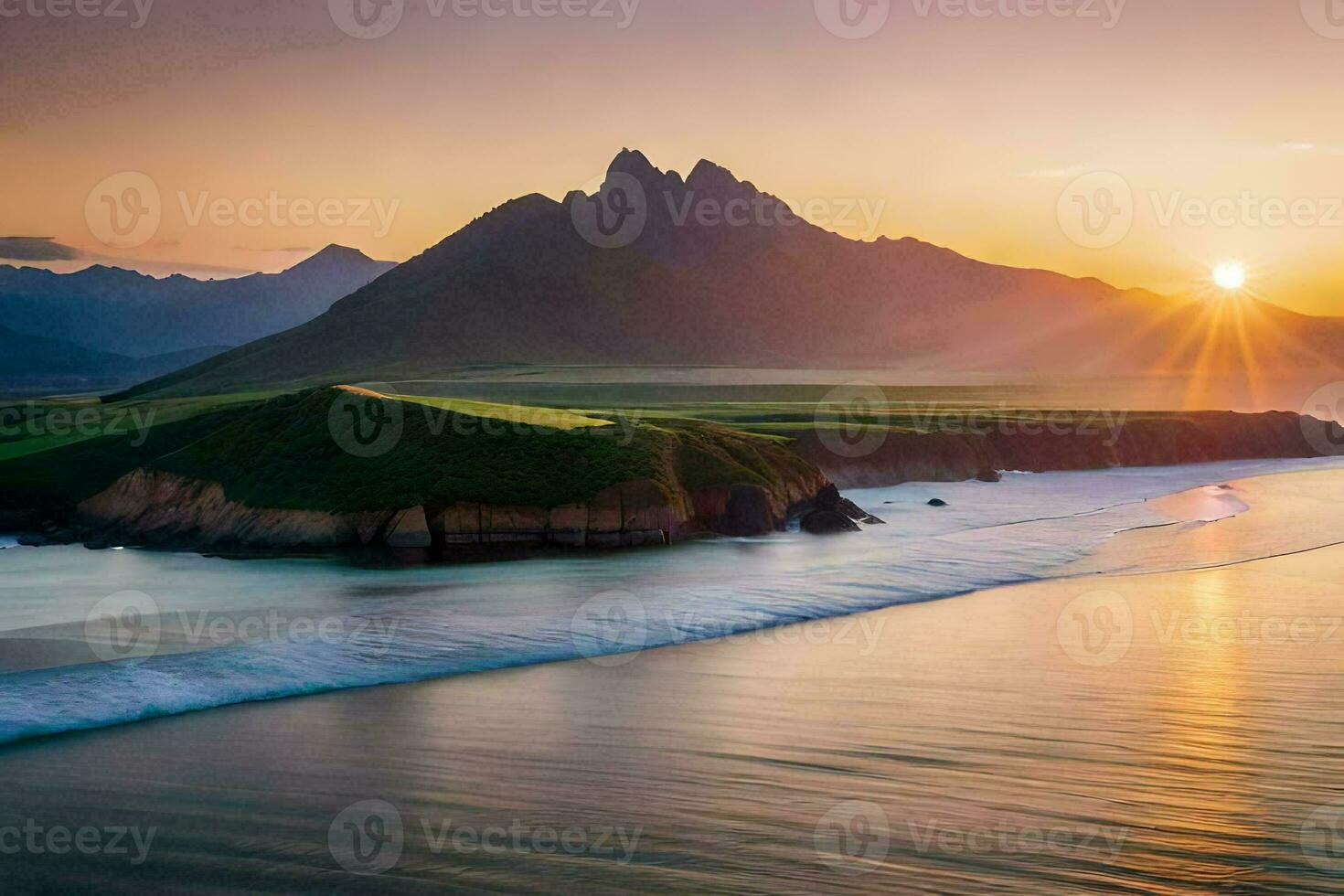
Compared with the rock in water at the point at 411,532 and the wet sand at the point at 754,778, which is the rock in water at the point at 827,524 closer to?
the rock in water at the point at 411,532

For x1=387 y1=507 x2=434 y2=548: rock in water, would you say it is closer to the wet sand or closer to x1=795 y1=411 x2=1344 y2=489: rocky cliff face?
the wet sand

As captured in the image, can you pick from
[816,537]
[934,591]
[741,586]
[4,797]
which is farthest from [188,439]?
[4,797]

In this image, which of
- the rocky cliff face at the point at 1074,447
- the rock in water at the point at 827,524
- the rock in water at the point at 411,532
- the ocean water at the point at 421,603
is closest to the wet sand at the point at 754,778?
the ocean water at the point at 421,603


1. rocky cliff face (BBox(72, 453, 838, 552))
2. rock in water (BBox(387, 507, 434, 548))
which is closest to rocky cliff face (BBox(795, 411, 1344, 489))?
rocky cliff face (BBox(72, 453, 838, 552))

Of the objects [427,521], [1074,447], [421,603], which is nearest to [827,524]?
[427,521]

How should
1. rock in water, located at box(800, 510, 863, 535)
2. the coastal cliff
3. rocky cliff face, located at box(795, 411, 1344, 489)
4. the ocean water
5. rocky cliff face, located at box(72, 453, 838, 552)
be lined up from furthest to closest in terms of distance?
rocky cliff face, located at box(795, 411, 1344, 489)
rock in water, located at box(800, 510, 863, 535)
the coastal cliff
rocky cliff face, located at box(72, 453, 838, 552)
the ocean water

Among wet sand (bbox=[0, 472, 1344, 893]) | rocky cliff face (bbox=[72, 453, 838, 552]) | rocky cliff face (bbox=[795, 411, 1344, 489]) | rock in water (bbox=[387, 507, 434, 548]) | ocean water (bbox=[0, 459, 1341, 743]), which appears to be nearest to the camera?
wet sand (bbox=[0, 472, 1344, 893])

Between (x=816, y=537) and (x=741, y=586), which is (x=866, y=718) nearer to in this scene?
(x=741, y=586)
